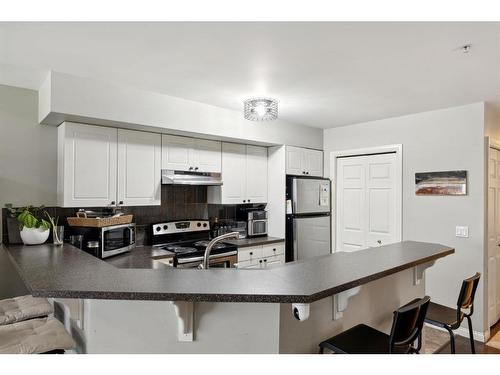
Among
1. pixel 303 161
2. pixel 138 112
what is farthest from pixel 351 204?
pixel 138 112

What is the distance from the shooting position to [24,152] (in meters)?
2.83

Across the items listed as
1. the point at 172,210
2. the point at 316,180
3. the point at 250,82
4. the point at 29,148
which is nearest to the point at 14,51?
the point at 29,148

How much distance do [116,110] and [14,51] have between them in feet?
2.59

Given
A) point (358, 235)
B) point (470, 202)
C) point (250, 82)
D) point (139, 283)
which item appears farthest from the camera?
point (358, 235)

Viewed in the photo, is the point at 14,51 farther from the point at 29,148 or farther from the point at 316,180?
the point at 316,180

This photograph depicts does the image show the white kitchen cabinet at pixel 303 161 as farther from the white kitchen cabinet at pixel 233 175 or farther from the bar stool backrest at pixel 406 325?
the bar stool backrest at pixel 406 325

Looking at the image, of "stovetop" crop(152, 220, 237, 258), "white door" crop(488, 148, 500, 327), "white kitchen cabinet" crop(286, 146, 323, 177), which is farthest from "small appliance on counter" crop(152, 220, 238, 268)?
"white door" crop(488, 148, 500, 327)

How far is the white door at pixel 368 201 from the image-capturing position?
3.88m

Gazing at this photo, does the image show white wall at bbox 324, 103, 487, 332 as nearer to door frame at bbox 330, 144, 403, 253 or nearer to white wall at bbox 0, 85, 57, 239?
door frame at bbox 330, 144, 403, 253

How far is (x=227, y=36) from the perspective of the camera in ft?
6.14

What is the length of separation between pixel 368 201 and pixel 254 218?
4.79ft

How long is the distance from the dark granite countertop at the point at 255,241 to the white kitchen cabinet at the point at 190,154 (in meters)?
0.85

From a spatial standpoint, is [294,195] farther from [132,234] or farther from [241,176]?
[132,234]

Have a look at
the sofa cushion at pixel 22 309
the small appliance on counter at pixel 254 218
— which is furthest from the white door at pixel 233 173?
the sofa cushion at pixel 22 309
